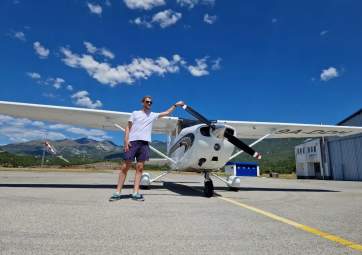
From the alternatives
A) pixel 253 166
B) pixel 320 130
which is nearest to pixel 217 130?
pixel 320 130

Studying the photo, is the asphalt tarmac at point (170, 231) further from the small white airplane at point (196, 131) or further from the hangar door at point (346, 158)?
the hangar door at point (346, 158)

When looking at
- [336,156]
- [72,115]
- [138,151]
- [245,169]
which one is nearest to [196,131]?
[138,151]

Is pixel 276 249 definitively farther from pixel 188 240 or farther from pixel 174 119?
pixel 174 119

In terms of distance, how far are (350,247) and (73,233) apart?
8.48 feet

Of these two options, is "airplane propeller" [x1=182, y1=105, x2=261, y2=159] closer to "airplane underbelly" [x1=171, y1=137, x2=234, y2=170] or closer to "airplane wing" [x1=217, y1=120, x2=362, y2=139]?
"airplane underbelly" [x1=171, y1=137, x2=234, y2=170]

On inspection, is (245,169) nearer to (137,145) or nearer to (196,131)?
(196,131)

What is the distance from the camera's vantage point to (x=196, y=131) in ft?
25.6

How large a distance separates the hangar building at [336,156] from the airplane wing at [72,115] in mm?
28137

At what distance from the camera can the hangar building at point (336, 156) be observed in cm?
3206

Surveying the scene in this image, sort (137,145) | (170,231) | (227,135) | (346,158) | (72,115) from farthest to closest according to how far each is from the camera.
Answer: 1. (346,158)
2. (72,115)
3. (227,135)
4. (137,145)
5. (170,231)

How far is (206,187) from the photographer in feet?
24.3

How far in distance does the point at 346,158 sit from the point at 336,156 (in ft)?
8.22

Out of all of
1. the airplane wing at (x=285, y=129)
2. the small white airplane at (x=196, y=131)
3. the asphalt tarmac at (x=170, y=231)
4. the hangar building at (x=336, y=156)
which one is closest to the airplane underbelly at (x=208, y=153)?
the small white airplane at (x=196, y=131)

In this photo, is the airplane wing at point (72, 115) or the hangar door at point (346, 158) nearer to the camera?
the airplane wing at point (72, 115)
